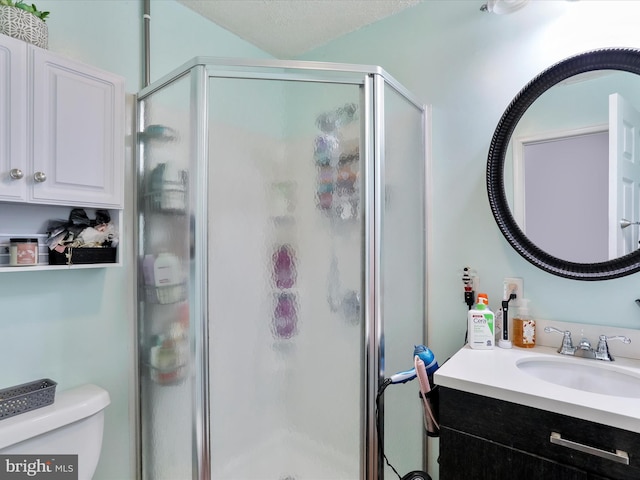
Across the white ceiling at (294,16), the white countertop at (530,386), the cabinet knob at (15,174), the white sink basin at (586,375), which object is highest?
the white ceiling at (294,16)

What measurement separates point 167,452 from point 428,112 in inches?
71.2

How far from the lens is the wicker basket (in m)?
1.06

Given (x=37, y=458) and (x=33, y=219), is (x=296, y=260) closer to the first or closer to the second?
(x=33, y=219)

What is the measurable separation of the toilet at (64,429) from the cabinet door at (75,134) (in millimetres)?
683

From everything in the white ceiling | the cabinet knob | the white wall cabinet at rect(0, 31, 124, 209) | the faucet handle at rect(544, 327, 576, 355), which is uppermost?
the white ceiling

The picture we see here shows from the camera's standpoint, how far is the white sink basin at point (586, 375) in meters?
1.05

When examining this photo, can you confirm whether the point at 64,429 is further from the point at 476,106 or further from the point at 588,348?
the point at 476,106

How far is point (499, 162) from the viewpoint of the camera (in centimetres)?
139

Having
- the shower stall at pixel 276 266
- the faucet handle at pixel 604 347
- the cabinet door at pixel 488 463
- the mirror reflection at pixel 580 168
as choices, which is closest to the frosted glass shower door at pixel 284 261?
the shower stall at pixel 276 266

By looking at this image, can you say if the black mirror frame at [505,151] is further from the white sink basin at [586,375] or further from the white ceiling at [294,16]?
the white ceiling at [294,16]

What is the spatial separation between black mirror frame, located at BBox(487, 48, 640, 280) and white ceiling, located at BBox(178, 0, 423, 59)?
72 cm

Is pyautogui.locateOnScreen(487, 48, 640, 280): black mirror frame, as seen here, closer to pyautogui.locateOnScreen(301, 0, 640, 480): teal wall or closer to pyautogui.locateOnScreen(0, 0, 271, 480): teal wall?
pyautogui.locateOnScreen(301, 0, 640, 480): teal wall

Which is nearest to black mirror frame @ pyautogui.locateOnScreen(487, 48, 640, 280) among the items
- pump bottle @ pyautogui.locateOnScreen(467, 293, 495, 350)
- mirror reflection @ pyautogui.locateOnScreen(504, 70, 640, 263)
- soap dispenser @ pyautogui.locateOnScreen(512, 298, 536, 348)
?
mirror reflection @ pyautogui.locateOnScreen(504, 70, 640, 263)

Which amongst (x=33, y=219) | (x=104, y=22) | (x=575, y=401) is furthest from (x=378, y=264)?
(x=104, y=22)
